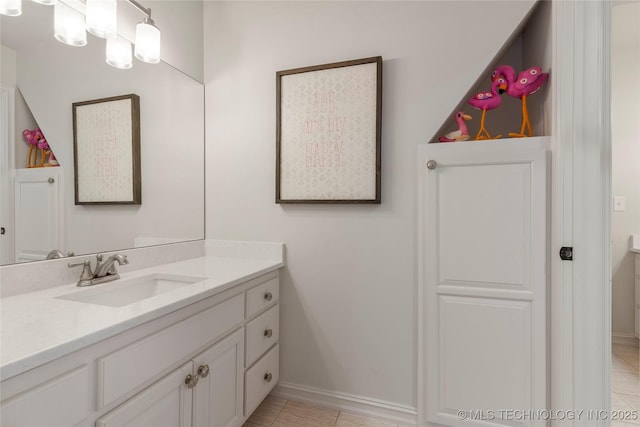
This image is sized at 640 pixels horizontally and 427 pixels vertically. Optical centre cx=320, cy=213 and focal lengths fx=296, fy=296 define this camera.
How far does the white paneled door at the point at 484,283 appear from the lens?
127 cm

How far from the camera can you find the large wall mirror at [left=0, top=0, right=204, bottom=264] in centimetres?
107

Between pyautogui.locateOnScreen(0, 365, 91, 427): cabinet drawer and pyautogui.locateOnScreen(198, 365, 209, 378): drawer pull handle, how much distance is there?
15.4 inches

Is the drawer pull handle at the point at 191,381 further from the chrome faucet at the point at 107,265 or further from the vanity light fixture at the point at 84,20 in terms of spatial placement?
the vanity light fixture at the point at 84,20

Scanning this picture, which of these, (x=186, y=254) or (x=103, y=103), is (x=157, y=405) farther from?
(x=103, y=103)

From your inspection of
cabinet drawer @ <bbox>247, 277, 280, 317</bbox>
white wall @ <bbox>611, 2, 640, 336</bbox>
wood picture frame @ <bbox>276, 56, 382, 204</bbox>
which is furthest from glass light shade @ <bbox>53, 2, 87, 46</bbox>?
white wall @ <bbox>611, 2, 640, 336</bbox>

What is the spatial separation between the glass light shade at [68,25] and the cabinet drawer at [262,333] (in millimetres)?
1431

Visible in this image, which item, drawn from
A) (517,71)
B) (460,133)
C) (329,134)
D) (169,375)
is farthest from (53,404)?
(517,71)

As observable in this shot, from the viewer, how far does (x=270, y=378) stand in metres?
1.62

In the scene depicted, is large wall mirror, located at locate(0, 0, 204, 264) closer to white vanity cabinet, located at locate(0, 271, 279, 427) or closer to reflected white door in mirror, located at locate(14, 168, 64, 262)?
reflected white door in mirror, located at locate(14, 168, 64, 262)

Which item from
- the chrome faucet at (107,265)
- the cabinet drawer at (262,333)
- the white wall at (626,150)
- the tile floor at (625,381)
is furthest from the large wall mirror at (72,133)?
the white wall at (626,150)

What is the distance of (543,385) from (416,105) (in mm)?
1390

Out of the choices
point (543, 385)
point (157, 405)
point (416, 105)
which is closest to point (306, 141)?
point (416, 105)

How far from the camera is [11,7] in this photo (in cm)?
104

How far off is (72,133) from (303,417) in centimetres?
176
